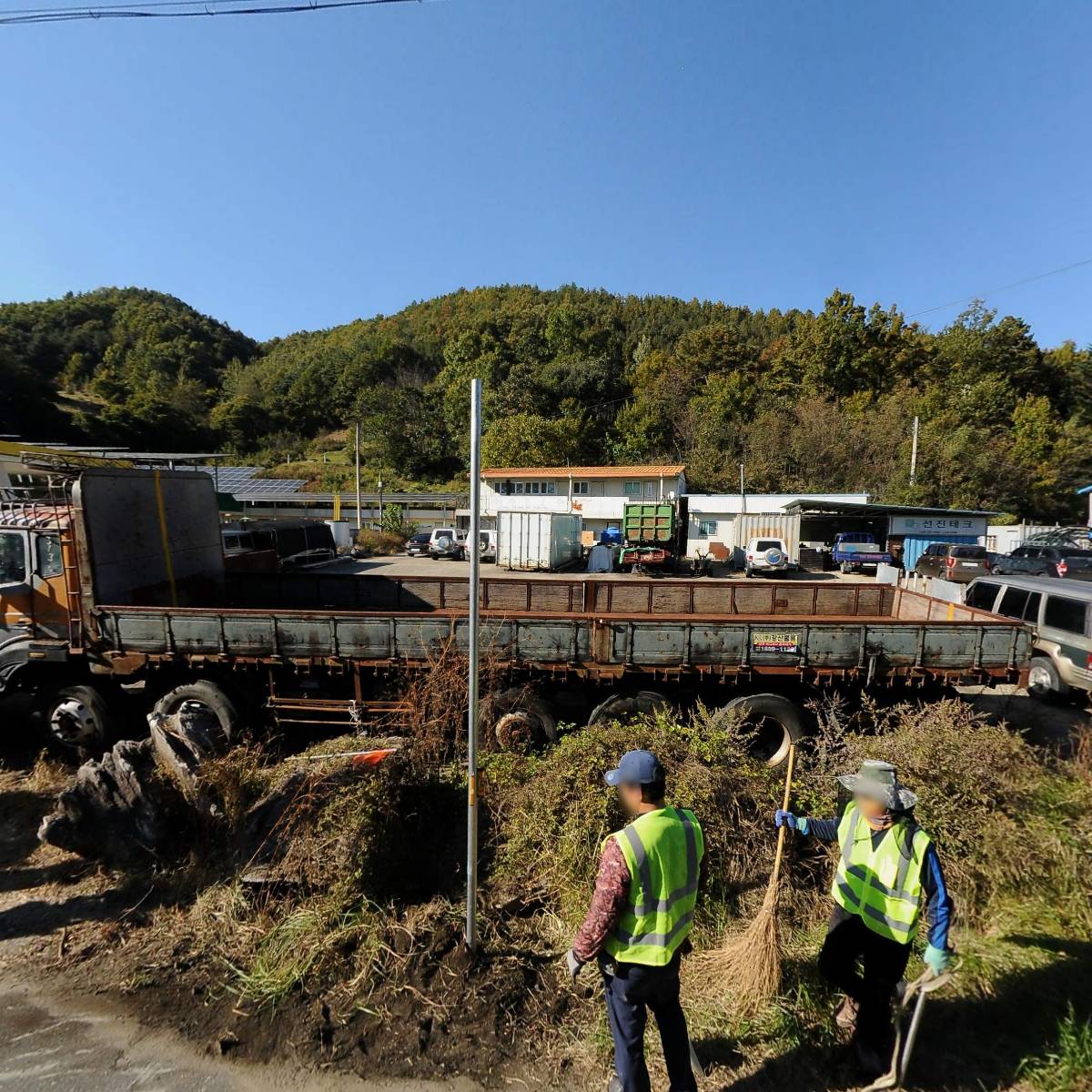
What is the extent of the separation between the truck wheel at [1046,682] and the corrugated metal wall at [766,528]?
53.5 ft

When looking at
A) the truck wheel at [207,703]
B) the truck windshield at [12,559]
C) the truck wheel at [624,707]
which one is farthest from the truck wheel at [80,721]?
the truck wheel at [624,707]

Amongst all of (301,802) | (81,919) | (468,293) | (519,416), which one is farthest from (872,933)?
(468,293)

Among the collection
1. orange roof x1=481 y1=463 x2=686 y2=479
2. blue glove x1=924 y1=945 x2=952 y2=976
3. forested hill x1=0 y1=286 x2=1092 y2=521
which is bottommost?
blue glove x1=924 y1=945 x2=952 y2=976

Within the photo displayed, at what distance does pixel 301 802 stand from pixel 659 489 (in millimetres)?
28738

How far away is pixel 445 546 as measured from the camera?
25.6 m

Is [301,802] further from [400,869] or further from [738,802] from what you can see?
[738,802]

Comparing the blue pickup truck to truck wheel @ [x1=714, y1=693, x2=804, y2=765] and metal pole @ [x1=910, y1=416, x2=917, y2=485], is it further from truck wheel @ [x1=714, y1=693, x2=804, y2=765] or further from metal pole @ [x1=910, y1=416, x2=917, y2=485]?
truck wheel @ [x1=714, y1=693, x2=804, y2=765]

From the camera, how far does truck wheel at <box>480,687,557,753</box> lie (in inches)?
213

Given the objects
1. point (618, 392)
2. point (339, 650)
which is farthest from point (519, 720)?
point (618, 392)

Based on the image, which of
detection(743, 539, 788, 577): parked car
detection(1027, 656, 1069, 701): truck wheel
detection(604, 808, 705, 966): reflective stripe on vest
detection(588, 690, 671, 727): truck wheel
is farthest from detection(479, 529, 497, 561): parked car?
detection(604, 808, 705, 966): reflective stripe on vest

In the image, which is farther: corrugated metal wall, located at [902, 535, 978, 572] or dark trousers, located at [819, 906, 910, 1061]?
corrugated metal wall, located at [902, 535, 978, 572]

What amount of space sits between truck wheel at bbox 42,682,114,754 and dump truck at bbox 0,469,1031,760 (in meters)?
0.01

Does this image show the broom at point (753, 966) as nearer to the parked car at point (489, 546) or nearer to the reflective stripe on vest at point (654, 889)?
the reflective stripe on vest at point (654, 889)

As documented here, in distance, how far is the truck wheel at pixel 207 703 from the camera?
5.77m
